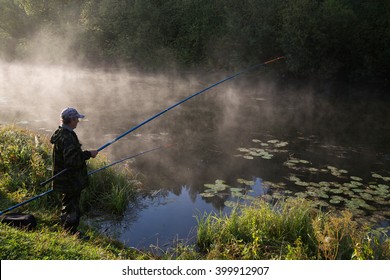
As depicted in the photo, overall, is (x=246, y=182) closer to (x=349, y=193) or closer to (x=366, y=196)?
(x=349, y=193)

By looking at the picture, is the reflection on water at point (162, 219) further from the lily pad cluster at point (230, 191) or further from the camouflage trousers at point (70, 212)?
A: the camouflage trousers at point (70, 212)

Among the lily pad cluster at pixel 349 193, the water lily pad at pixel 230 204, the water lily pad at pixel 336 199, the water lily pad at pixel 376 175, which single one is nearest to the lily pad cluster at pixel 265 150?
the lily pad cluster at pixel 349 193

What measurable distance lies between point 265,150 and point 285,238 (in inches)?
250

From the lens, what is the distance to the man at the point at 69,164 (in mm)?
5633

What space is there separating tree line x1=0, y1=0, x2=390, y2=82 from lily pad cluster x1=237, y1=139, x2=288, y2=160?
12062 mm

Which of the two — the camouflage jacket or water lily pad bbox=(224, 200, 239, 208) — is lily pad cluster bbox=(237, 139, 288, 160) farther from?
the camouflage jacket

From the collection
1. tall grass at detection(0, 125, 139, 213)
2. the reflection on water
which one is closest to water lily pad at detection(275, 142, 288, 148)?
the reflection on water

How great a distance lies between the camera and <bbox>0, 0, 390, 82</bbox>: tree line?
25672 millimetres

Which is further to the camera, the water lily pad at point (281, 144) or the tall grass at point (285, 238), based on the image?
the water lily pad at point (281, 144)

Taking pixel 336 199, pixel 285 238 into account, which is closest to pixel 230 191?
pixel 336 199

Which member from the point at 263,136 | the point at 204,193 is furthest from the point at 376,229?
the point at 263,136

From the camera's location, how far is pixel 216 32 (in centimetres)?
3000

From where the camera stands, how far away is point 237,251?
6.18 metres

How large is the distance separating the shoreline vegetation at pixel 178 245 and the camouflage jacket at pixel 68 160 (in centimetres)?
78
